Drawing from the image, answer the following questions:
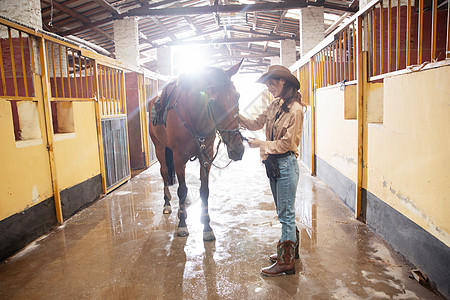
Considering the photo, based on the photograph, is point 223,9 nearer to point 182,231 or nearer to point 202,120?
point 202,120

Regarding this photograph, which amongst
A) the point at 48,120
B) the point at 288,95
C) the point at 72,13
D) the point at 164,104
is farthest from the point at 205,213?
the point at 72,13

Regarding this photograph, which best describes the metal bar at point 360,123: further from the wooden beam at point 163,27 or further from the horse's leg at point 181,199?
the wooden beam at point 163,27

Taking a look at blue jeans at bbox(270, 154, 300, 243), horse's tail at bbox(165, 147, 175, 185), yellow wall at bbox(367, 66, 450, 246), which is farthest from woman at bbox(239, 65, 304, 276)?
horse's tail at bbox(165, 147, 175, 185)

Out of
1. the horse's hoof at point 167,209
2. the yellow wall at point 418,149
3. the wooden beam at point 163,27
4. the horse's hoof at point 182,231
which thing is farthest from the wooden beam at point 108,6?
the yellow wall at point 418,149

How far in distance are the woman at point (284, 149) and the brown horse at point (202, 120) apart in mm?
332

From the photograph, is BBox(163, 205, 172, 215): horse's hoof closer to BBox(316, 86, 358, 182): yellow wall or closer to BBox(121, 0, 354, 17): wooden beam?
BBox(316, 86, 358, 182): yellow wall

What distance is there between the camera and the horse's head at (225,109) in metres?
2.43

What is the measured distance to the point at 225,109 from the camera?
8.13 feet

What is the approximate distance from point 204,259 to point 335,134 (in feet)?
9.28

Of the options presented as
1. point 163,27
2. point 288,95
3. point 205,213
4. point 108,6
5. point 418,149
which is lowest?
point 205,213

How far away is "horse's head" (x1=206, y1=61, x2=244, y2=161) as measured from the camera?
95.5 inches

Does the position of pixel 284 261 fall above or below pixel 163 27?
below

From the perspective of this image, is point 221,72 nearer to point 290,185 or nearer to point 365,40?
point 290,185

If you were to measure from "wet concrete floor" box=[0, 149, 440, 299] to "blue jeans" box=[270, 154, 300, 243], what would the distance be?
1.25ft
